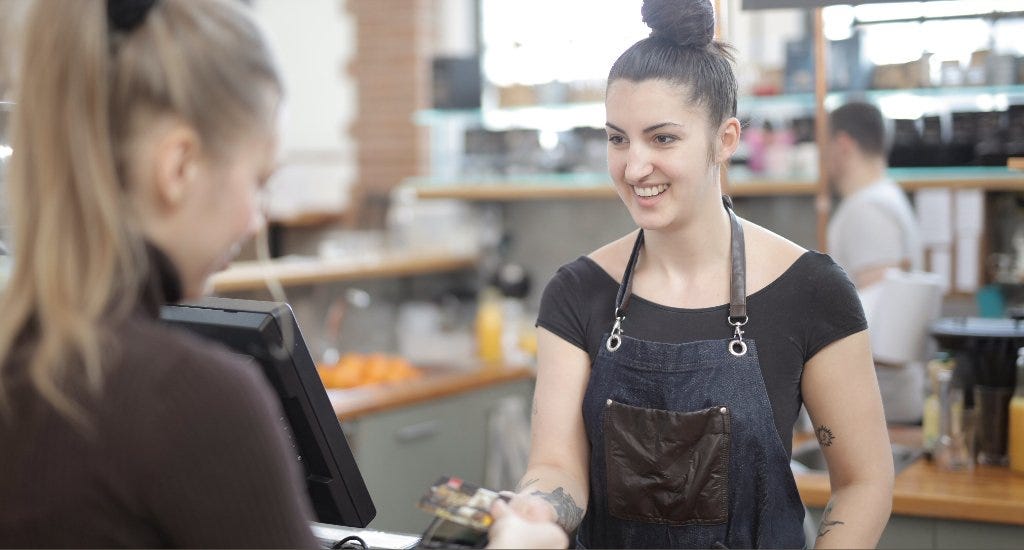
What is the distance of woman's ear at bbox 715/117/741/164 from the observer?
190 cm

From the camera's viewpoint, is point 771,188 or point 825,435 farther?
point 771,188

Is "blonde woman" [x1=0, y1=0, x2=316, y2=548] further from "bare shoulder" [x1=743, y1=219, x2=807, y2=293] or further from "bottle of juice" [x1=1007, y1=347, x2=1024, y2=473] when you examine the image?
"bottle of juice" [x1=1007, y1=347, x2=1024, y2=473]

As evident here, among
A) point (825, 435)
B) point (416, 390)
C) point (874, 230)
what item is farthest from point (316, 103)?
point (825, 435)

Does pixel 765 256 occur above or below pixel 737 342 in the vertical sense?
above

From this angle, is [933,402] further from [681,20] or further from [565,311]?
[681,20]

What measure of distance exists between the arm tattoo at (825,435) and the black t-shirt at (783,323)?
56 mm

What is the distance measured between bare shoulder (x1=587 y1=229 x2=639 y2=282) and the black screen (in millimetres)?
647

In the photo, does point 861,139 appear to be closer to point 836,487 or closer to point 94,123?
point 836,487

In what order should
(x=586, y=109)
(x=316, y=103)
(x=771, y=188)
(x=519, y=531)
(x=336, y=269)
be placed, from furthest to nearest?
(x=316, y=103), (x=336, y=269), (x=586, y=109), (x=771, y=188), (x=519, y=531)

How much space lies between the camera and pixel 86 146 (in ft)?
3.20

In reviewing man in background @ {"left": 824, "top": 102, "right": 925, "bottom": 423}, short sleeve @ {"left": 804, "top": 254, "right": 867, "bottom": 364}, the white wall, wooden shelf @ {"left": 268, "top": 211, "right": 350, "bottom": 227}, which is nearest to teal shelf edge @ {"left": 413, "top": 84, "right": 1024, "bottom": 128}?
man in background @ {"left": 824, "top": 102, "right": 925, "bottom": 423}

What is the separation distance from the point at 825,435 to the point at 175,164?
115cm

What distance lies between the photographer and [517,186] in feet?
18.2

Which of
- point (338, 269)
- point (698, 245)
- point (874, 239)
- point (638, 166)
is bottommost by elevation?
point (338, 269)
